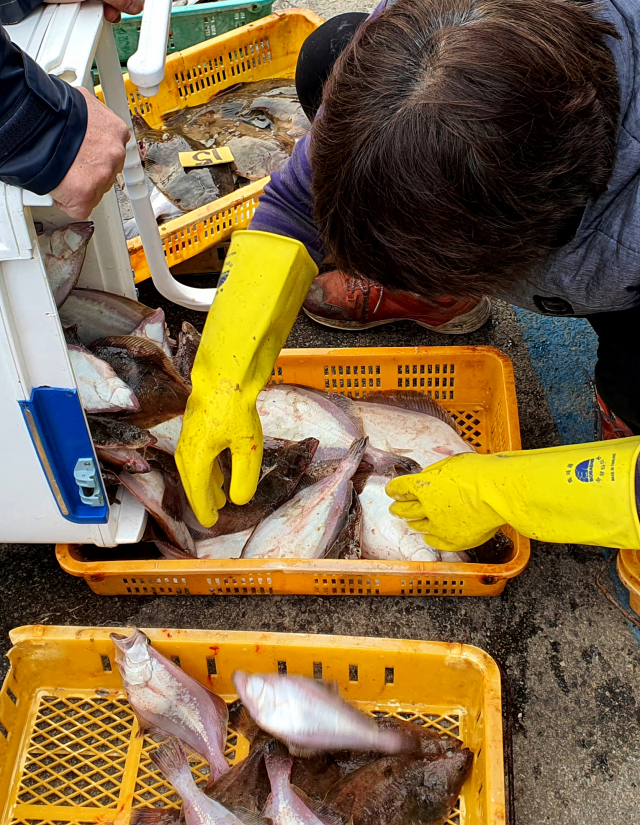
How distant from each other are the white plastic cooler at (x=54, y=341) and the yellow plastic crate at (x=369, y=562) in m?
0.16

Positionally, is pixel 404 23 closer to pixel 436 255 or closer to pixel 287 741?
pixel 436 255

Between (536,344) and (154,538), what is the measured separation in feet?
5.93

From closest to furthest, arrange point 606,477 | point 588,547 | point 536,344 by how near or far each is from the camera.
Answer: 1. point 606,477
2. point 588,547
3. point 536,344

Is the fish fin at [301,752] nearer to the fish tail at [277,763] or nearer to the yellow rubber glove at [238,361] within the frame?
the fish tail at [277,763]

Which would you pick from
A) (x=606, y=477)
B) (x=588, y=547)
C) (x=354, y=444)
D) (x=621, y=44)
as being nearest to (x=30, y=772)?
(x=354, y=444)

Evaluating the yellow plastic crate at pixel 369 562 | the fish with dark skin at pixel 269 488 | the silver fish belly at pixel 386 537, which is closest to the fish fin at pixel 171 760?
the yellow plastic crate at pixel 369 562

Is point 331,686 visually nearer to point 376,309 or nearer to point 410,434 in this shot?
point 410,434

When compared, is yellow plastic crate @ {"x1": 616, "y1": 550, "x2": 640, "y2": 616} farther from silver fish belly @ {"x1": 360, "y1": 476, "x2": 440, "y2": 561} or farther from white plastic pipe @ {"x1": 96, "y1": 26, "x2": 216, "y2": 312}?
white plastic pipe @ {"x1": 96, "y1": 26, "x2": 216, "y2": 312}

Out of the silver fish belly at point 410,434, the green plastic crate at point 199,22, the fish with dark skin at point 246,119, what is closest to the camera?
the silver fish belly at point 410,434

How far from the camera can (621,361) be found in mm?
2188

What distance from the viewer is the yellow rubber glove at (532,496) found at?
1613 millimetres

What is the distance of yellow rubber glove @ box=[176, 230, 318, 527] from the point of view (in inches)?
75.6

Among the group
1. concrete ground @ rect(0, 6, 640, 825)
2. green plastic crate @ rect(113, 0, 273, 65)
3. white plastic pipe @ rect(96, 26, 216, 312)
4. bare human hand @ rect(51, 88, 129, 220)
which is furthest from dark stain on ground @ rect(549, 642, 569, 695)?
green plastic crate @ rect(113, 0, 273, 65)

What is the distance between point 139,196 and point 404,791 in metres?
1.96
